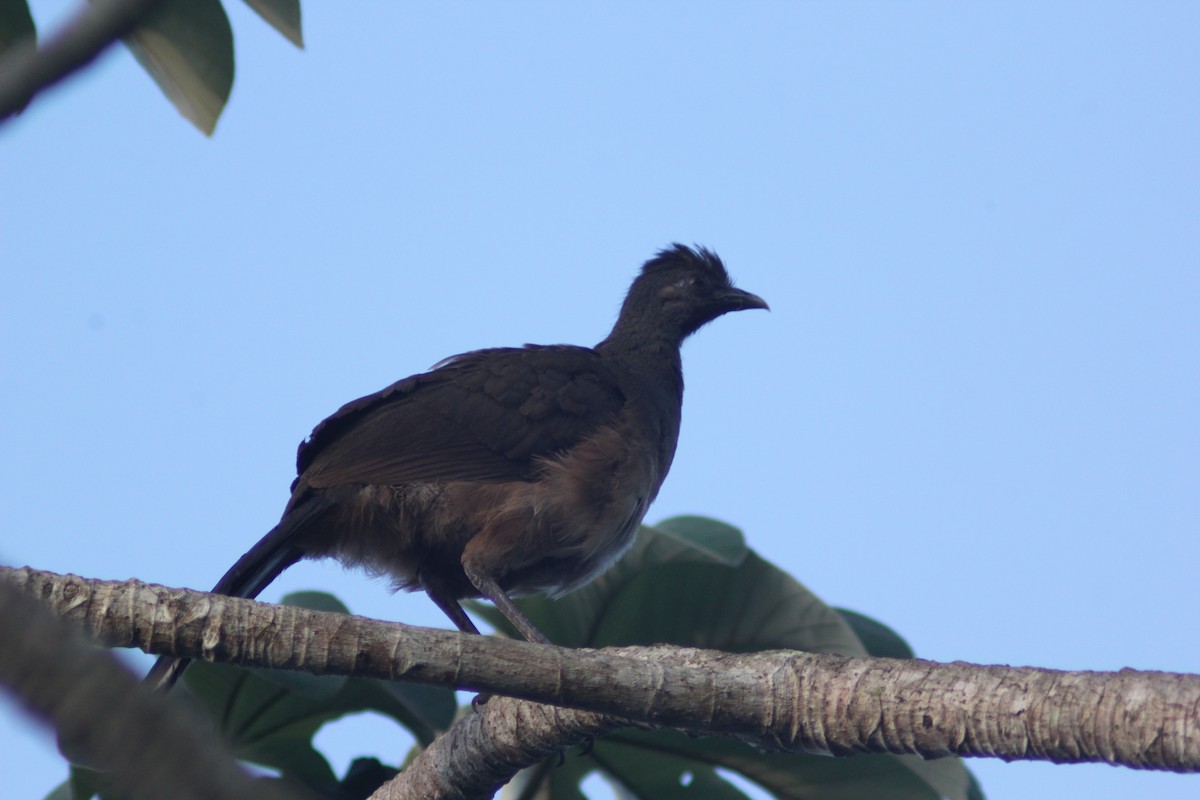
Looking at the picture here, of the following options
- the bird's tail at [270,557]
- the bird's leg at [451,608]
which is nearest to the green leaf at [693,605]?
the bird's leg at [451,608]

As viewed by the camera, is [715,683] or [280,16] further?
[280,16]

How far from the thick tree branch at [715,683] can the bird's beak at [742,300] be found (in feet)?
12.2

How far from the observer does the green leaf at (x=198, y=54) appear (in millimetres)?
4820

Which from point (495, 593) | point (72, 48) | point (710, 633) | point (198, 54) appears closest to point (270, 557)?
point (495, 593)

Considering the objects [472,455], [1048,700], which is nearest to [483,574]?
[472,455]

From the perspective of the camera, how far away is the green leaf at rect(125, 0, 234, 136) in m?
4.82

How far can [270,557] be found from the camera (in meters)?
4.47

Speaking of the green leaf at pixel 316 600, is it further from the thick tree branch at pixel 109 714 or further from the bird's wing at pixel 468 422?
the thick tree branch at pixel 109 714

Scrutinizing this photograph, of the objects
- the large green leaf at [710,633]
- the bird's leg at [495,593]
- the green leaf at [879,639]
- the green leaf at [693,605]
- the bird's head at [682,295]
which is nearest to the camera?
the bird's leg at [495,593]

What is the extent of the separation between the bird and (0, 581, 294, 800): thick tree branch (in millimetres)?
3428

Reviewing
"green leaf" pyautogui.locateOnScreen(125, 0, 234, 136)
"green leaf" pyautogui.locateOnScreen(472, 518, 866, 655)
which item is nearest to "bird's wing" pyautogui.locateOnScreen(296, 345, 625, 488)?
"green leaf" pyautogui.locateOnScreen(472, 518, 866, 655)

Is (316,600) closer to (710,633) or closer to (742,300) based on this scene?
(710,633)

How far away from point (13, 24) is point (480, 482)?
8.56ft

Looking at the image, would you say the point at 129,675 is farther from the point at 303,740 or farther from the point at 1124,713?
the point at 303,740
